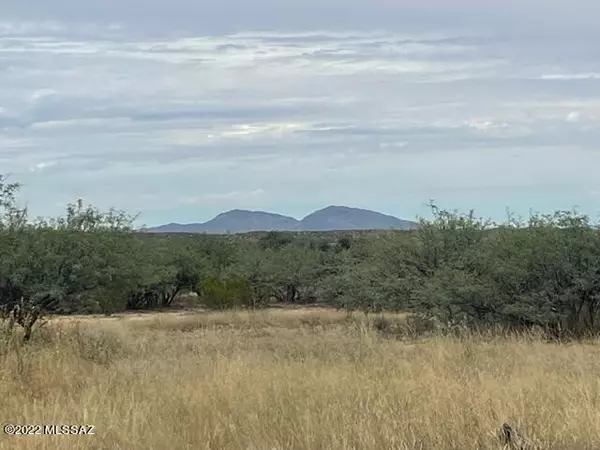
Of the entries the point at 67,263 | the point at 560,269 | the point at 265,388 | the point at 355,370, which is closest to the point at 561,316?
the point at 560,269

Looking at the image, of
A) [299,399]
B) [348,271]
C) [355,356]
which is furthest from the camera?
[348,271]

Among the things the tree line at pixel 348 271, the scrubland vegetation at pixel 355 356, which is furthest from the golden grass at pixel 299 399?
the tree line at pixel 348 271

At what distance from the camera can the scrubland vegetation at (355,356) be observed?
7.23 m

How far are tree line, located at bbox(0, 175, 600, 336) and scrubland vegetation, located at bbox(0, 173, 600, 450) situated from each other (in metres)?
0.07

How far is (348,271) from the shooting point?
35.2 metres

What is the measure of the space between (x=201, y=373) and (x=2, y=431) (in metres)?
3.51

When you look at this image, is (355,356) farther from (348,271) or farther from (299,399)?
(348,271)

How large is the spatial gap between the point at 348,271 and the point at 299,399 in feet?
88.6

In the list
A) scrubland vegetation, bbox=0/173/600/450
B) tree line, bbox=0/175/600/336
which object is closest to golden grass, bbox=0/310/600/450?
scrubland vegetation, bbox=0/173/600/450

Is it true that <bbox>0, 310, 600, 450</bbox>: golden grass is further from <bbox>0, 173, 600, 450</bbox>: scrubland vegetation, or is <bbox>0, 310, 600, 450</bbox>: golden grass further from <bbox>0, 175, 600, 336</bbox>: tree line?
<bbox>0, 175, 600, 336</bbox>: tree line

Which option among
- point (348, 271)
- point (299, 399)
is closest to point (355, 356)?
point (299, 399)

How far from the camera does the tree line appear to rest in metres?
22.0

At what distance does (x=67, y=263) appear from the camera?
3250 cm

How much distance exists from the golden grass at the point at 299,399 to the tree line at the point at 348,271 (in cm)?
538
